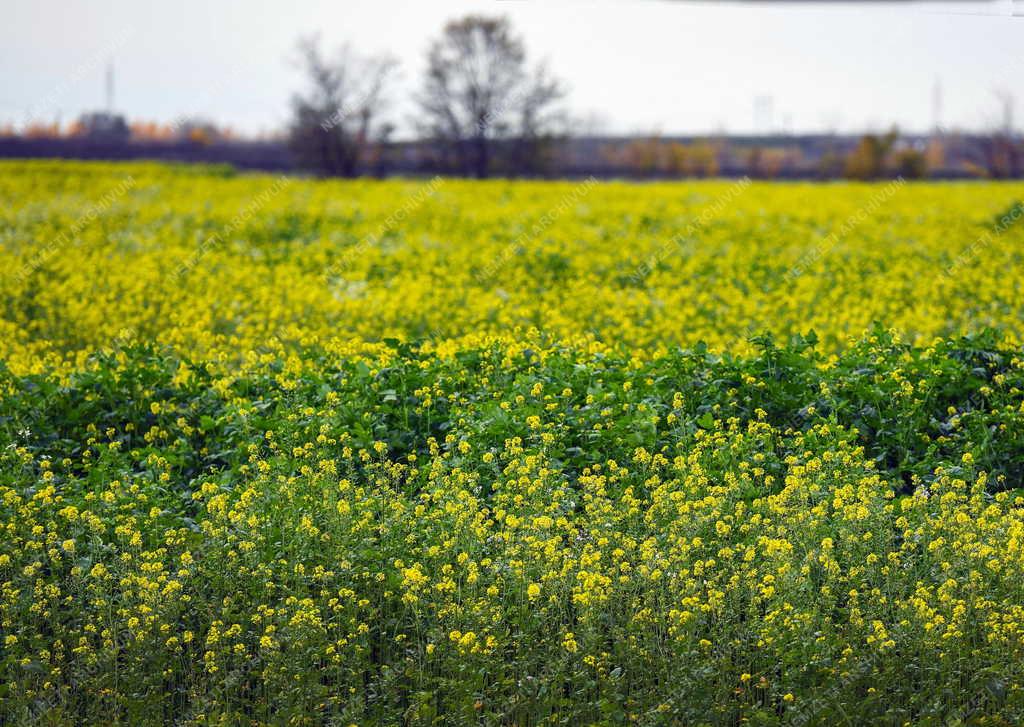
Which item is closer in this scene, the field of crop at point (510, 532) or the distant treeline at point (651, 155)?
the field of crop at point (510, 532)

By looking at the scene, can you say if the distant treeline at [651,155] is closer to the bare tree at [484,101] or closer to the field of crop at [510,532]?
the bare tree at [484,101]

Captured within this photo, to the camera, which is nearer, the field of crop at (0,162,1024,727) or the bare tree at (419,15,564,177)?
the field of crop at (0,162,1024,727)

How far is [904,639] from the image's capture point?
16.3 ft

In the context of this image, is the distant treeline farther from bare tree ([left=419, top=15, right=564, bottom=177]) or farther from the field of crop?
the field of crop

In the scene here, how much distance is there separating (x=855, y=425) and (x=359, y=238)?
48.6 feet

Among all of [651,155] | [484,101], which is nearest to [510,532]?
[484,101]

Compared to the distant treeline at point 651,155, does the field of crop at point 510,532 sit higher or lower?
lower

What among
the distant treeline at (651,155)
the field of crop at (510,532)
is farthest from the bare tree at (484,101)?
the field of crop at (510,532)

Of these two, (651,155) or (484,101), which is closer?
(484,101)

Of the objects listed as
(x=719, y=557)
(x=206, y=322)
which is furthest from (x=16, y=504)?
(x=206, y=322)

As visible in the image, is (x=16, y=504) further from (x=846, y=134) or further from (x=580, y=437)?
(x=846, y=134)

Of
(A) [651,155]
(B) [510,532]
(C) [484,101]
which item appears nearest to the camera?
(B) [510,532]

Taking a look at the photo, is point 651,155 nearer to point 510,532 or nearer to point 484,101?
point 484,101

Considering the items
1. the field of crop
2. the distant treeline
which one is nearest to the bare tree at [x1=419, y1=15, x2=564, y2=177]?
the distant treeline
